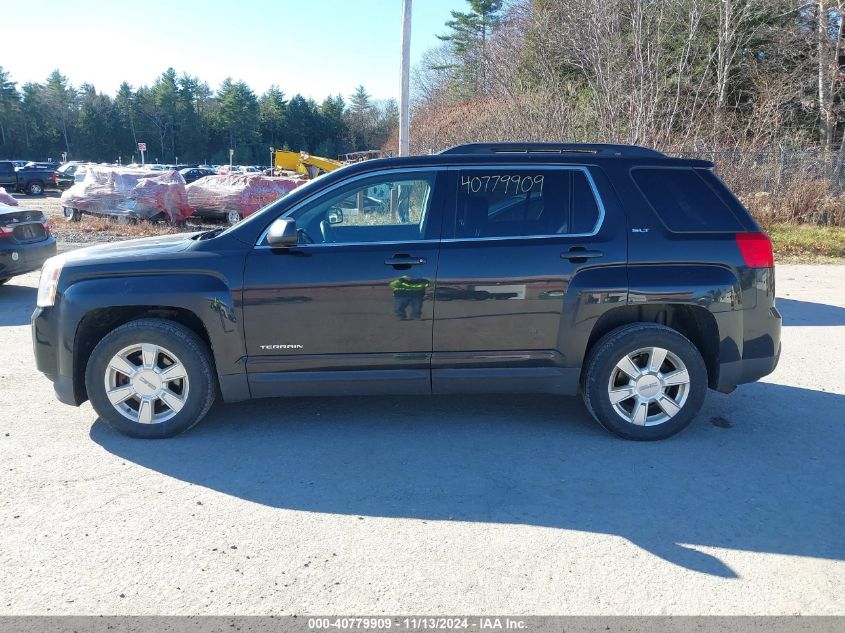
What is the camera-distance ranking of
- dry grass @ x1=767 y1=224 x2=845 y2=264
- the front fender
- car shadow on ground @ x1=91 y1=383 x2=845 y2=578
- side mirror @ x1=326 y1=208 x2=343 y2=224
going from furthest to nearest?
1. dry grass @ x1=767 y1=224 x2=845 y2=264
2. side mirror @ x1=326 y1=208 x2=343 y2=224
3. the front fender
4. car shadow on ground @ x1=91 y1=383 x2=845 y2=578

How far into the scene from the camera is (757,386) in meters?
5.83

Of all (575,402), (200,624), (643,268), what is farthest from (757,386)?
(200,624)

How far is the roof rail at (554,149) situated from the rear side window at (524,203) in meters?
0.24

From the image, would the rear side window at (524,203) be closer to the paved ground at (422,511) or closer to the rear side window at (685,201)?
the rear side window at (685,201)

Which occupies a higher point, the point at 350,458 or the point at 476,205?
the point at 476,205

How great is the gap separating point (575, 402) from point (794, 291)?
6818mm

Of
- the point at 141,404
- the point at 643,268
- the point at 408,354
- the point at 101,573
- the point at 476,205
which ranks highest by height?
the point at 476,205

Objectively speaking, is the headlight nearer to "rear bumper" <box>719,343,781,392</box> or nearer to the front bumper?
the front bumper

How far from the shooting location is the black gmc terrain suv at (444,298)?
4387 millimetres

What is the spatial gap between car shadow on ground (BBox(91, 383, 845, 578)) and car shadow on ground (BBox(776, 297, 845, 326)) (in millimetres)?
3317

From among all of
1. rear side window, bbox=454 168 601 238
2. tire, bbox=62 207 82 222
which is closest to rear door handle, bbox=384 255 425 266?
rear side window, bbox=454 168 601 238

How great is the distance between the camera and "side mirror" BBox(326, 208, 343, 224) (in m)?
4.57

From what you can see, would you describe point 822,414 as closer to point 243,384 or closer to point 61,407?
point 243,384

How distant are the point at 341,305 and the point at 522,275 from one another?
1.20 meters
